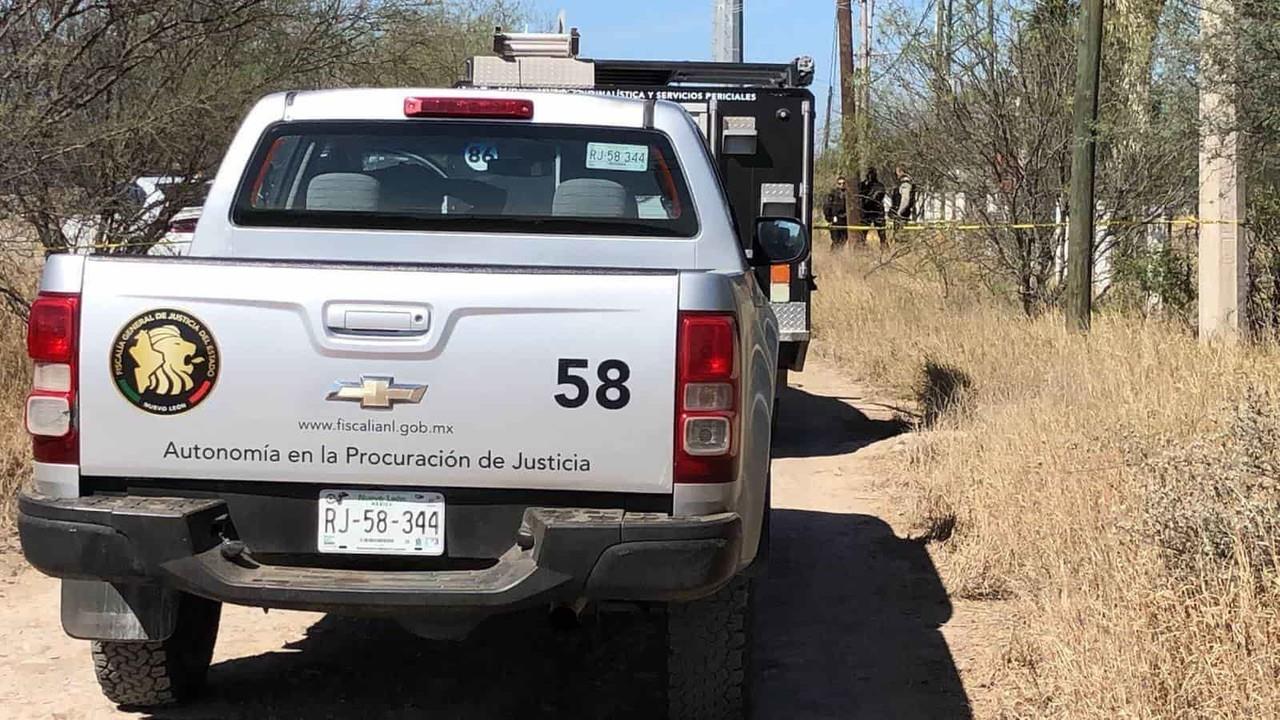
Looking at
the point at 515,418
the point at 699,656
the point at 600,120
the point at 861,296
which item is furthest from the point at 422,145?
the point at 861,296

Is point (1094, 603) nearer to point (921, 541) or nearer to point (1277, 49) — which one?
point (921, 541)

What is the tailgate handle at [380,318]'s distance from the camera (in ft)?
13.3

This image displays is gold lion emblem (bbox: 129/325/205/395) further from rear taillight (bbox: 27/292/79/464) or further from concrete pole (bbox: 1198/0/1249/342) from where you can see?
concrete pole (bbox: 1198/0/1249/342)

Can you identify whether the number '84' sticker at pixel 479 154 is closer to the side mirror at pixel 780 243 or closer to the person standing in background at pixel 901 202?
the side mirror at pixel 780 243

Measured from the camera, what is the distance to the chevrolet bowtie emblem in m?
4.06

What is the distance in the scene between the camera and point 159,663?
4.89 m

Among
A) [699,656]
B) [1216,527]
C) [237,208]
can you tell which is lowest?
[699,656]

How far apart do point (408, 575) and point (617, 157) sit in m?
1.83

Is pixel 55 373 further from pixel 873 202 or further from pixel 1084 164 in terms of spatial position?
pixel 873 202

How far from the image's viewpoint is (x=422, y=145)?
5340 millimetres

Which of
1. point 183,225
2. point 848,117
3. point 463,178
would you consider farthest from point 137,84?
point 848,117

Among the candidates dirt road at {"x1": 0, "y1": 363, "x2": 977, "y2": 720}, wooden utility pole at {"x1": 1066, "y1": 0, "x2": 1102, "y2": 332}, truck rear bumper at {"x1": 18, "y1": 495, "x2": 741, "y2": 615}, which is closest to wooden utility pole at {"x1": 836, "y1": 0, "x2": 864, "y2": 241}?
wooden utility pole at {"x1": 1066, "y1": 0, "x2": 1102, "y2": 332}

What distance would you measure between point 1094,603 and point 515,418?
2.06m

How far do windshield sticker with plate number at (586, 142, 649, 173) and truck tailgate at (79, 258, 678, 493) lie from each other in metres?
1.38
